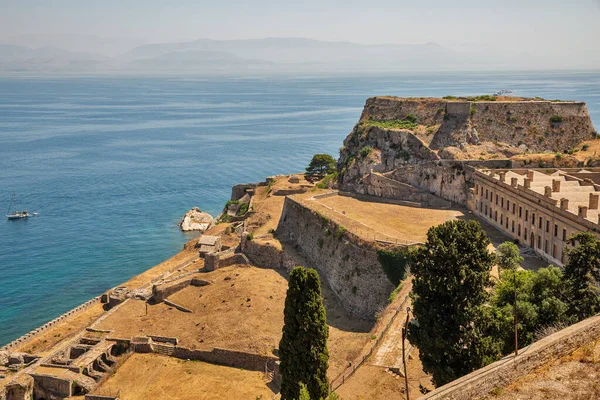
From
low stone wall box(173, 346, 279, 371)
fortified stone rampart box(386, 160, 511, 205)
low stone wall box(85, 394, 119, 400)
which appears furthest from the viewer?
fortified stone rampart box(386, 160, 511, 205)

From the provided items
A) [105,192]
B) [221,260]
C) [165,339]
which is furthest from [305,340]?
[105,192]

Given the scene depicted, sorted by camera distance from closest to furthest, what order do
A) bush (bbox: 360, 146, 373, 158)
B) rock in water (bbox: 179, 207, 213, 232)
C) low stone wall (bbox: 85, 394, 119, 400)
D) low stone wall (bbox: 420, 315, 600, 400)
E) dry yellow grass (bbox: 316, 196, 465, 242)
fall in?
low stone wall (bbox: 420, 315, 600, 400)
low stone wall (bbox: 85, 394, 119, 400)
dry yellow grass (bbox: 316, 196, 465, 242)
bush (bbox: 360, 146, 373, 158)
rock in water (bbox: 179, 207, 213, 232)

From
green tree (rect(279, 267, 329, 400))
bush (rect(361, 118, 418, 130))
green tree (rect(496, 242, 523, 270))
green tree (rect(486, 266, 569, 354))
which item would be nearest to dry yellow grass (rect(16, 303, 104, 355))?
green tree (rect(279, 267, 329, 400))

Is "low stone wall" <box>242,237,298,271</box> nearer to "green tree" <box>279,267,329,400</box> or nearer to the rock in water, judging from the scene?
the rock in water

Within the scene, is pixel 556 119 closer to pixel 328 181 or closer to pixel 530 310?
pixel 328 181

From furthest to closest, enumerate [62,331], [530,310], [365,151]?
[365,151]
[62,331]
[530,310]

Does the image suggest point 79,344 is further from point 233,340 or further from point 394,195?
point 394,195
